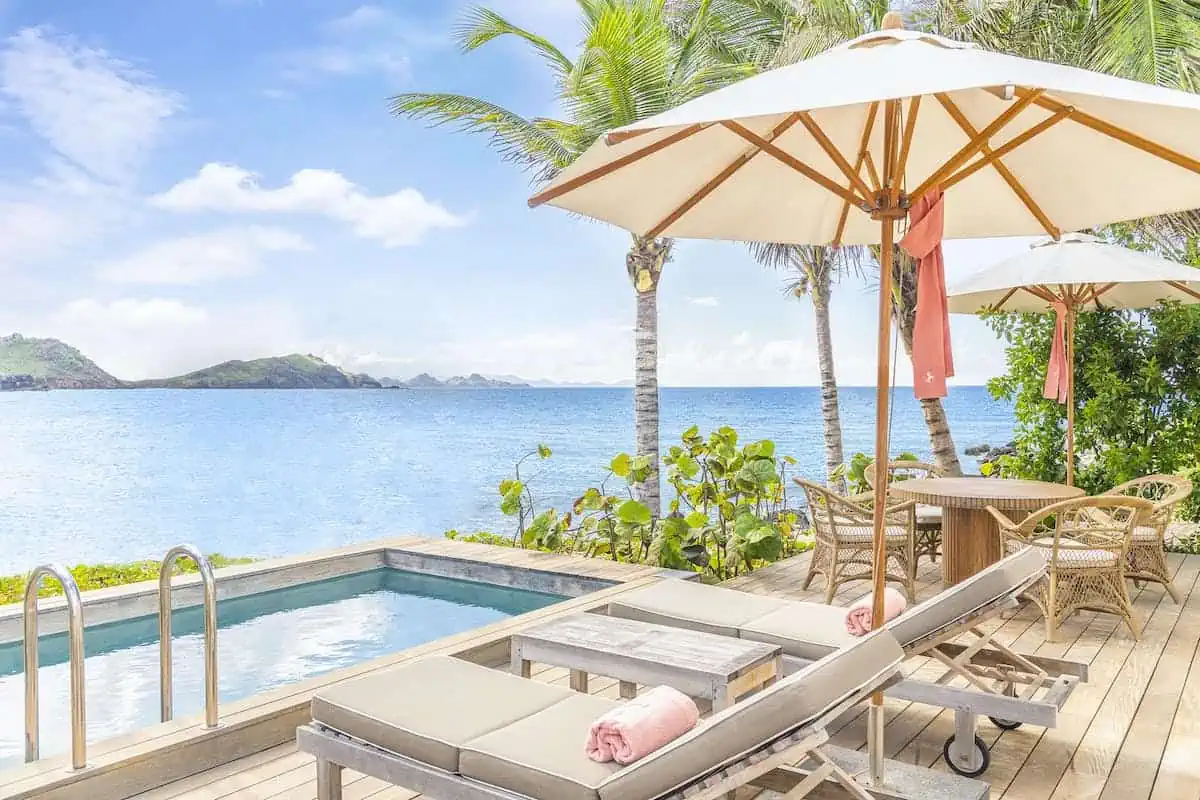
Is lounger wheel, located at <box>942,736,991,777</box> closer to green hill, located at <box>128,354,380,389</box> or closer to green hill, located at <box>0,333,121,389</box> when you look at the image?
green hill, located at <box>0,333,121,389</box>

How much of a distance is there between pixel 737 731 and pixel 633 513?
4.89 m

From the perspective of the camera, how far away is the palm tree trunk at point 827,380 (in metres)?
13.8

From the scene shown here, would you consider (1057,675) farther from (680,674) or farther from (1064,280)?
(1064,280)

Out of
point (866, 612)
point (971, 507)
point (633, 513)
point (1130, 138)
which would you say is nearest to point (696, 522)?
point (633, 513)

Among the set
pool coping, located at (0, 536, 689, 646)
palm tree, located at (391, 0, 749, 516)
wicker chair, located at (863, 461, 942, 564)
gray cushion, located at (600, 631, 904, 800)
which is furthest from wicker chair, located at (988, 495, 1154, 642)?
palm tree, located at (391, 0, 749, 516)

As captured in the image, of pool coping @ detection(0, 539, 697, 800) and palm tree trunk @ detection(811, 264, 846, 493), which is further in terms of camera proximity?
palm tree trunk @ detection(811, 264, 846, 493)

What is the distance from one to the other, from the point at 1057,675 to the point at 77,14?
42260 mm

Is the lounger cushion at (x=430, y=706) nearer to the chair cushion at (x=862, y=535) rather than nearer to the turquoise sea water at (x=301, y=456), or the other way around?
the chair cushion at (x=862, y=535)

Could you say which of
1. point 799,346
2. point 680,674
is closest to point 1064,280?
point 680,674

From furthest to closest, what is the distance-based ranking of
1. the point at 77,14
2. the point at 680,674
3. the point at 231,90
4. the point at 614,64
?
the point at 231,90, the point at 77,14, the point at 614,64, the point at 680,674

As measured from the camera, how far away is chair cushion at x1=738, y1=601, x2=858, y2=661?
11.5ft

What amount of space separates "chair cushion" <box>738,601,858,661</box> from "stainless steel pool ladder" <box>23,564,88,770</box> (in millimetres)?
2368

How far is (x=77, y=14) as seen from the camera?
118ft

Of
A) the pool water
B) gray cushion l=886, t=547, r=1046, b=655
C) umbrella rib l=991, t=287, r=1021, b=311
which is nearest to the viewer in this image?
gray cushion l=886, t=547, r=1046, b=655
